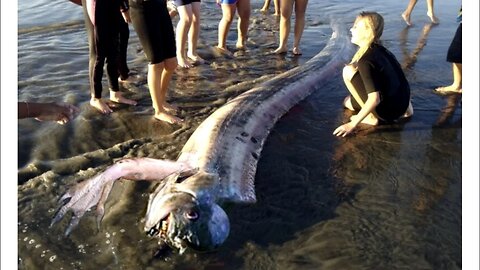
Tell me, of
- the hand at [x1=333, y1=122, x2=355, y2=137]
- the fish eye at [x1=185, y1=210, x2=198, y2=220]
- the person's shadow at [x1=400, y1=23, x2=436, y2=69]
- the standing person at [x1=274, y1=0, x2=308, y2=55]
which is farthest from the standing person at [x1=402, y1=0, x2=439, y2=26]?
the fish eye at [x1=185, y1=210, x2=198, y2=220]

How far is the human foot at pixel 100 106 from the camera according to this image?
570cm

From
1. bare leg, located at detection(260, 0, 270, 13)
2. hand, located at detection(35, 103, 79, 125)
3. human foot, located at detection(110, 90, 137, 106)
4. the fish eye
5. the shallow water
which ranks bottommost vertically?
the shallow water

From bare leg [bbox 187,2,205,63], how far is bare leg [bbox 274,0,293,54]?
151 centimetres

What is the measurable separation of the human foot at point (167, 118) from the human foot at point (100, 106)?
65 centimetres

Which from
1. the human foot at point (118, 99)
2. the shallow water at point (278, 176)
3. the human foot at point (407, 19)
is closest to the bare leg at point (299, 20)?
the shallow water at point (278, 176)

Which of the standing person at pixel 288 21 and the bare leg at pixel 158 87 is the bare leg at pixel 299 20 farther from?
the bare leg at pixel 158 87

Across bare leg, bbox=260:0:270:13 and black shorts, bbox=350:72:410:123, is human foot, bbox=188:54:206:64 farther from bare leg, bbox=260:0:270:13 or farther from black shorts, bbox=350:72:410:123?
bare leg, bbox=260:0:270:13

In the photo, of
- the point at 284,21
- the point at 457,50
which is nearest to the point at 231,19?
the point at 284,21

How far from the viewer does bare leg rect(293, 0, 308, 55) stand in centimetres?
785

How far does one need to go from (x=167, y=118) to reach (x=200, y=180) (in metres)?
1.95

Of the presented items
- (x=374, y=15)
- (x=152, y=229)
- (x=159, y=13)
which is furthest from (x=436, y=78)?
(x=152, y=229)

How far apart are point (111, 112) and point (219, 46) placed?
3.12 meters

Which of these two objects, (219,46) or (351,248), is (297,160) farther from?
(219,46)

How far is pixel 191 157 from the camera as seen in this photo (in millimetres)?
4238
